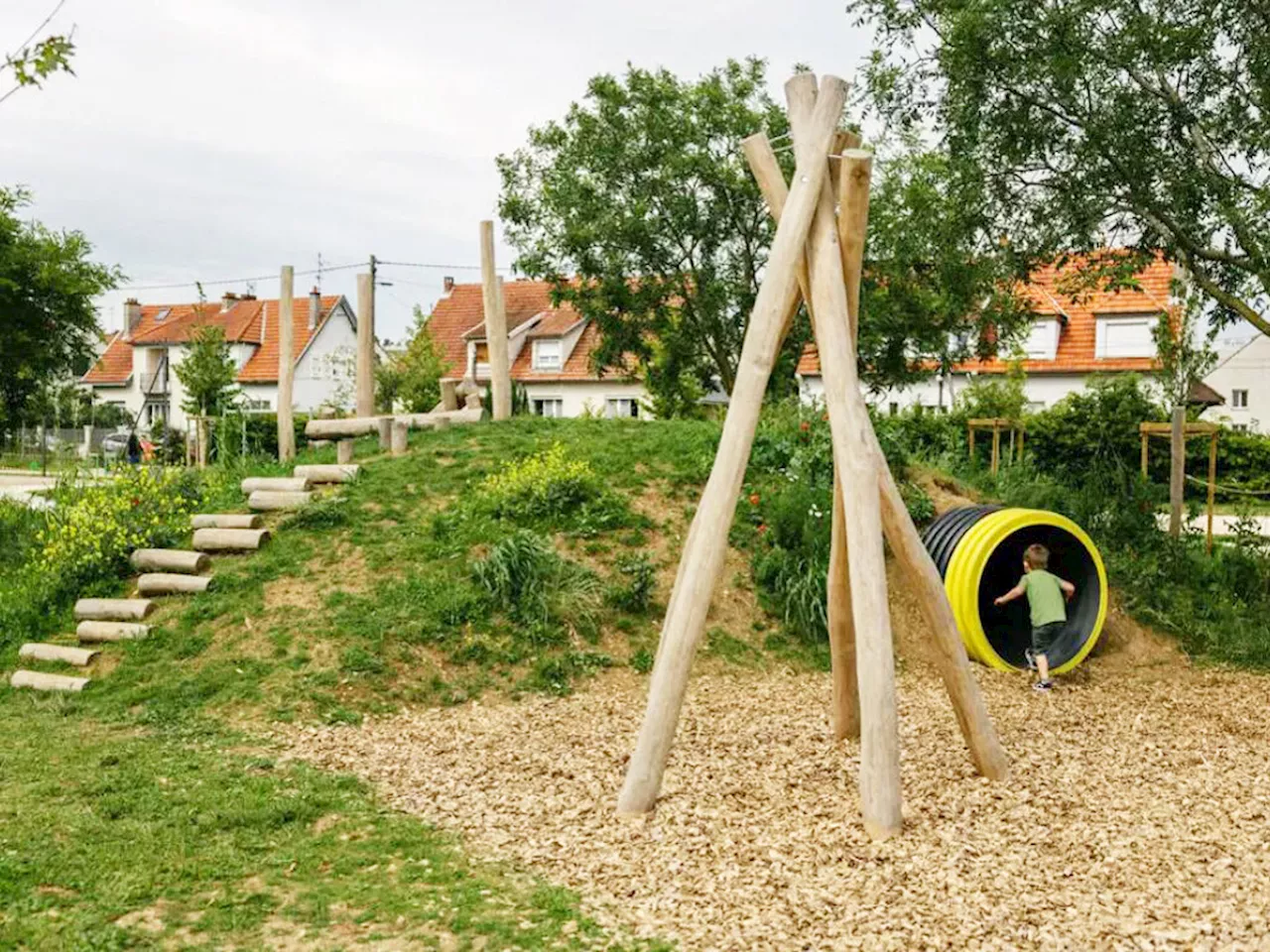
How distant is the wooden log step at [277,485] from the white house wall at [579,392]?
2853 centimetres

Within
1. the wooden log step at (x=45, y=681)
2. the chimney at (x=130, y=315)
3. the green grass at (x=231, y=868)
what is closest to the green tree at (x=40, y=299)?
the wooden log step at (x=45, y=681)

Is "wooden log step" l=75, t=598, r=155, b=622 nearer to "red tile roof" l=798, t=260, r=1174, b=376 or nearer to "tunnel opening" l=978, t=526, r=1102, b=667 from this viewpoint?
"tunnel opening" l=978, t=526, r=1102, b=667

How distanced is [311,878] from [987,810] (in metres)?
3.13

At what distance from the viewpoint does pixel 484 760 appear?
7.11m

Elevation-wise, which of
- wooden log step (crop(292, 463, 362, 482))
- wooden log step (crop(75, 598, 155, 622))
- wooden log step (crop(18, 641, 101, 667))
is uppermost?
wooden log step (crop(292, 463, 362, 482))

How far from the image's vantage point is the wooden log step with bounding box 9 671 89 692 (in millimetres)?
8891

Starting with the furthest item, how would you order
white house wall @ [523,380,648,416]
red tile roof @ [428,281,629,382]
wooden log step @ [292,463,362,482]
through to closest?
red tile roof @ [428,281,629,382]
white house wall @ [523,380,648,416]
wooden log step @ [292,463,362,482]

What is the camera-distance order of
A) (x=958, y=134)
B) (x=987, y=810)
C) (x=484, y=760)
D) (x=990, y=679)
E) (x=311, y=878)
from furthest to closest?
(x=958, y=134), (x=990, y=679), (x=484, y=760), (x=987, y=810), (x=311, y=878)

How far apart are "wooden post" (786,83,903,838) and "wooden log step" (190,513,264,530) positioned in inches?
266

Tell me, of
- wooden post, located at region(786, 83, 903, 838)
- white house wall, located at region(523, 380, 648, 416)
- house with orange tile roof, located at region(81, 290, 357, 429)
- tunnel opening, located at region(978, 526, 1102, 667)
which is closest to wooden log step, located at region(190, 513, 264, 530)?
tunnel opening, located at region(978, 526, 1102, 667)

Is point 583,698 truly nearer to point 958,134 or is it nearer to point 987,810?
point 987,810

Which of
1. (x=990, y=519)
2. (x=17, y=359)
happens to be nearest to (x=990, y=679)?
(x=990, y=519)

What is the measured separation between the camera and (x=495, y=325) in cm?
1480

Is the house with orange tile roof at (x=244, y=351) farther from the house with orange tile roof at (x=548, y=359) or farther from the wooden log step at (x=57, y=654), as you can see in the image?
the wooden log step at (x=57, y=654)
